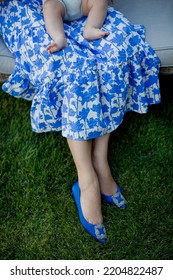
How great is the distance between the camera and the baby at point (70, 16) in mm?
1991

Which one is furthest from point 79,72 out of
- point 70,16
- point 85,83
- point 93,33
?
point 70,16

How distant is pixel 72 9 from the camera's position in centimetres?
211

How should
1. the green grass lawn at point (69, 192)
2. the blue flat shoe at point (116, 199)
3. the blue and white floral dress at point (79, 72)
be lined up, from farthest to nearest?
the blue flat shoe at point (116, 199)
the green grass lawn at point (69, 192)
the blue and white floral dress at point (79, 72)

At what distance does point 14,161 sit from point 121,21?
85cm

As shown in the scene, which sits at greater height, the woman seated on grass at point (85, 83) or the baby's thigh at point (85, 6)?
the baby's thigh at point (85, 6)

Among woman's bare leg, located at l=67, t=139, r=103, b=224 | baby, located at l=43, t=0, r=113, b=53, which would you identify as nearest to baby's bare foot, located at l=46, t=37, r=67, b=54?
baby, located at l=43, t=0, r=113, b=53

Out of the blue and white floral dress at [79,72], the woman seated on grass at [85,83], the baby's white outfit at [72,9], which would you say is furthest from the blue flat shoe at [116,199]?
the baby's white outfit at [72,9]

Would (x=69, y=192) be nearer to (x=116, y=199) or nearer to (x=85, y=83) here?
(x=116, y=199)

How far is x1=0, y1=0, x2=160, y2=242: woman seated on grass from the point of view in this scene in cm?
197

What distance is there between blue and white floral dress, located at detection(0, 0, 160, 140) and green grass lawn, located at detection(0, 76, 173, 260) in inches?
13.3

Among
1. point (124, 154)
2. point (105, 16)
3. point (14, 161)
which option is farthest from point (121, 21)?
point (14, 161)

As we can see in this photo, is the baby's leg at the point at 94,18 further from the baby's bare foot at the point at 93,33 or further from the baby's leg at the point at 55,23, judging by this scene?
the baby's leg at the point at 55,23

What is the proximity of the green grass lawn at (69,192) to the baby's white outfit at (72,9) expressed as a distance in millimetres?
641

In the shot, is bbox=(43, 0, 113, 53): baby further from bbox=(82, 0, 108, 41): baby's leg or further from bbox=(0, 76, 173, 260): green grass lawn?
bbox=(0, 76, 173, 260): green grass lawn
